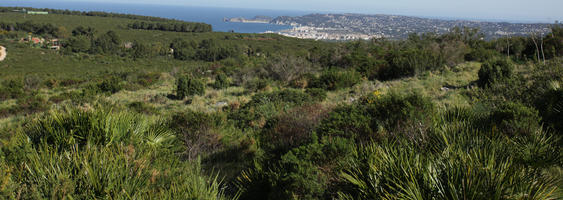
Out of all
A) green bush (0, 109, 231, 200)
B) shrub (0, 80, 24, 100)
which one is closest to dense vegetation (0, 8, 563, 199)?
green bush (0, 109, 231, 200)

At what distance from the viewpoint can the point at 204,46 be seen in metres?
55.7

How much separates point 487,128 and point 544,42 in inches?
672

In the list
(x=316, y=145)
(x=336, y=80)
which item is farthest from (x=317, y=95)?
(x=316, y=145)

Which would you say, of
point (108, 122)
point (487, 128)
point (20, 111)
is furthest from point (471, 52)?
point (20, 111)

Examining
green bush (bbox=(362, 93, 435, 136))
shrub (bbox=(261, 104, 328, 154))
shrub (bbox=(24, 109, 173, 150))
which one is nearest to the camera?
shrub (bbox=(24, 109, 173, 150))

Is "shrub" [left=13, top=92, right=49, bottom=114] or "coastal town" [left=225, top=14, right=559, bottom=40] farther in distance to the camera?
"coastal town" [left=225, top=14, right=559, bottom=40]

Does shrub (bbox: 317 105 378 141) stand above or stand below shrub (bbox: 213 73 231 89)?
above

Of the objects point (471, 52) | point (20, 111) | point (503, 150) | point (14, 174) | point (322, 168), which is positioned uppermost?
point (471, 52)

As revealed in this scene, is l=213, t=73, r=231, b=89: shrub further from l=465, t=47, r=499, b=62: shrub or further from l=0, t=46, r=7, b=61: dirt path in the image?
l=0, t=46, r=7, b=61: dirt path

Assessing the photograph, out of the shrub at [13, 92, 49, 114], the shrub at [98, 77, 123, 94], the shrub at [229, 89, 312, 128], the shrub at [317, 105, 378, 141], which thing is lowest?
the shrub at [13, 92, 49, 114]

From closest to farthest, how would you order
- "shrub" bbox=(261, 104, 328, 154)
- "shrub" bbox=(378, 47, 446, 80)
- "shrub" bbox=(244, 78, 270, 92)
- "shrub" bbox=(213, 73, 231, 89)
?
"shrub" bbox=(261, 104, 328, 154), "shrub" bbox=(378, 47, 446, 80), "shrub" bbox=(244, 78, 270, 92), "shrub" bbox=(213, 73, 231, 89)

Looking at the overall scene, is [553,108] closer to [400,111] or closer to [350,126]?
[400,111]

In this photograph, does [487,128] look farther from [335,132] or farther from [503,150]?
[335,132]

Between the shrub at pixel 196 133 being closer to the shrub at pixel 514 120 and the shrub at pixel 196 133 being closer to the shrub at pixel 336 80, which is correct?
the shrub at pixel 514 120
